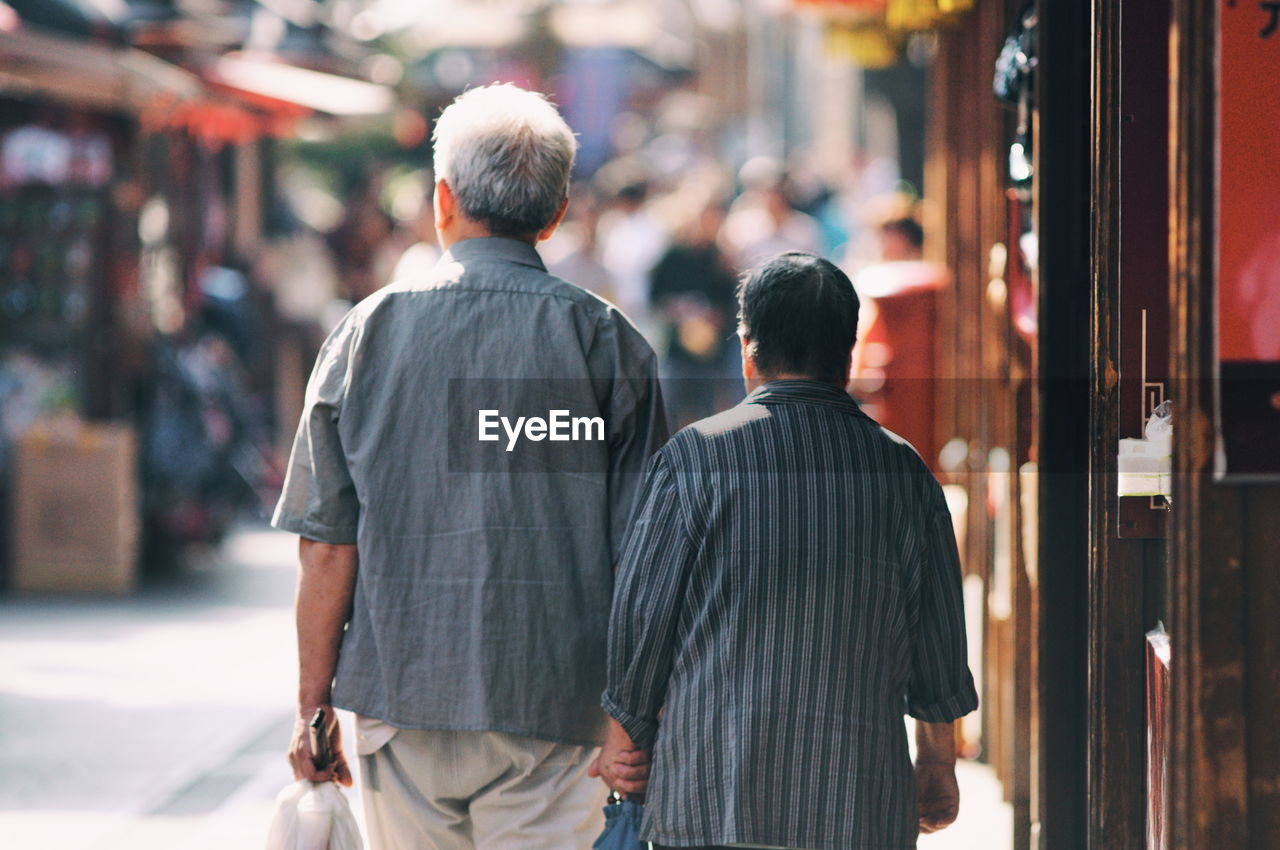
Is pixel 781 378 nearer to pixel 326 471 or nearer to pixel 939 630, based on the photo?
pixel 939 630

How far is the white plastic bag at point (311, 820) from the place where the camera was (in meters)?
3.29

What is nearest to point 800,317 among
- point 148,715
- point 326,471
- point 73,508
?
point 326,471

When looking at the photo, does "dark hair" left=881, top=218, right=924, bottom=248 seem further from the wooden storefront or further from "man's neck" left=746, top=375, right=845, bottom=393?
"man's neck" left=746, top=375, right=845, bottom=393

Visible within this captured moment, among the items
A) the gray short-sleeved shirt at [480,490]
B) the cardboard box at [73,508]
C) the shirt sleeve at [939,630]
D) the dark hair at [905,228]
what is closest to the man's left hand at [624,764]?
the gray short-sleeved shirt at [480,490]

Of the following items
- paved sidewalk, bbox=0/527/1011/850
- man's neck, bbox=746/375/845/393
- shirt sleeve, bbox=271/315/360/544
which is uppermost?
man's neck, bbox=746/375/845/393

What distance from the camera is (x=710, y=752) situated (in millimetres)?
2869

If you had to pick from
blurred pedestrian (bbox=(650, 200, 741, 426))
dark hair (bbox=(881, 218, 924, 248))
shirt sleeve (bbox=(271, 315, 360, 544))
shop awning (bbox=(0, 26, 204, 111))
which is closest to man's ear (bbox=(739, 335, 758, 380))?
shirt sleeve (bbox=(271, 315, 360, 544))

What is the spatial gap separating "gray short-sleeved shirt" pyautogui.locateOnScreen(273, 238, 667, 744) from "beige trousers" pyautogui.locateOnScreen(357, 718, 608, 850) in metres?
0.06

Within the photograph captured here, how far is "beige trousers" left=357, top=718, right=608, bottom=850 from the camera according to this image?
3.24 metres

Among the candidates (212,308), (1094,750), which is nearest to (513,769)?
(1094,750)

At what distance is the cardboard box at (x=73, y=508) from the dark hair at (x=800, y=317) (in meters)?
7.10

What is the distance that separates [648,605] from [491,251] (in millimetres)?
812

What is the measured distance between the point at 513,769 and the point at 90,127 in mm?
7868
